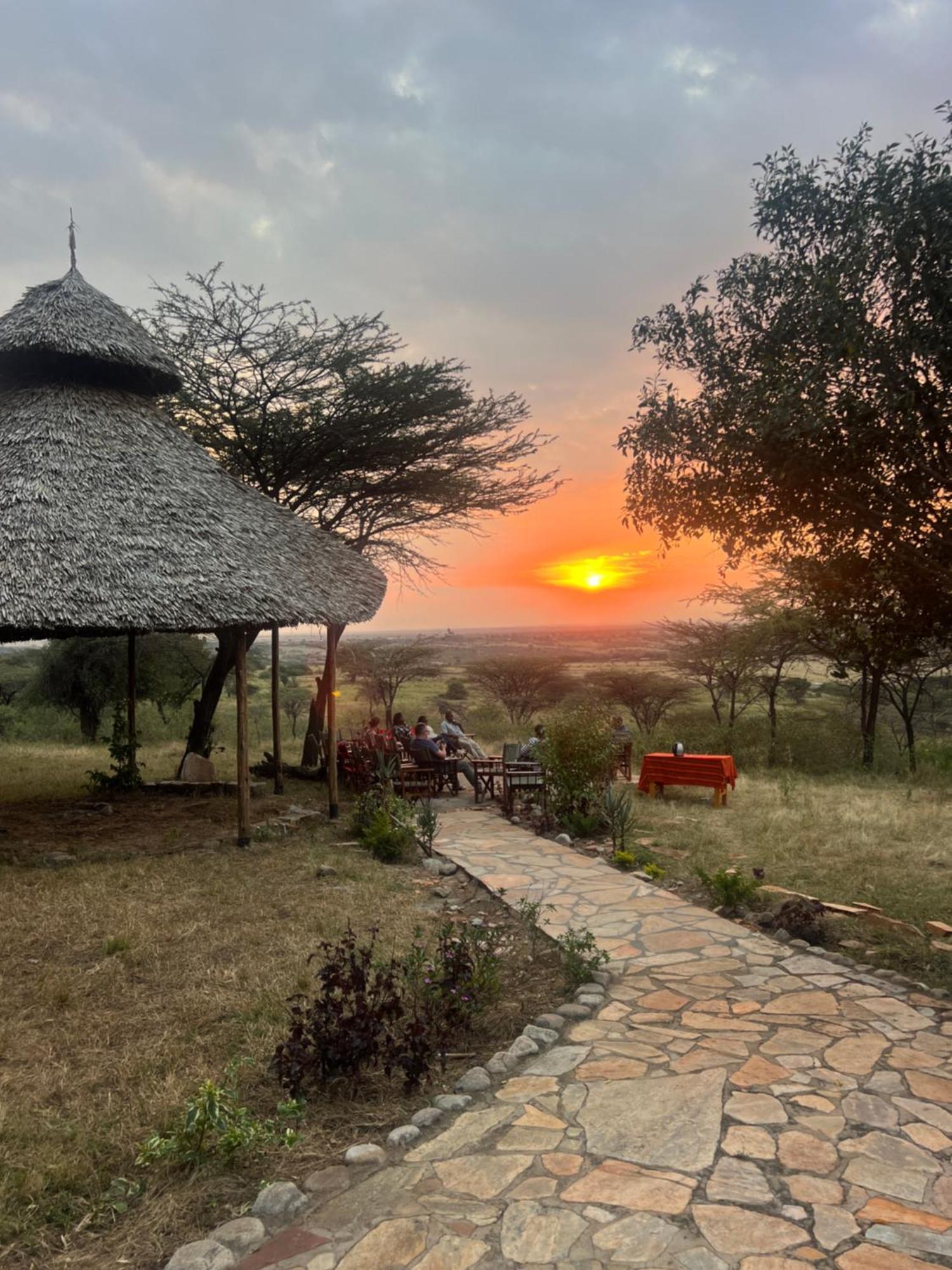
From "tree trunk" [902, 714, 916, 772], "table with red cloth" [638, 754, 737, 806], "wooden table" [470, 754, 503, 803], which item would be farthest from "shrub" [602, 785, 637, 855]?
"tree trunk" [902, 714, 916, 772]

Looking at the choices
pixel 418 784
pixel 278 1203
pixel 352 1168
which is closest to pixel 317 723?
pixel 418 784

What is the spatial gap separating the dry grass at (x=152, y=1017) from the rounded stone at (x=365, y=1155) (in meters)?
0.10

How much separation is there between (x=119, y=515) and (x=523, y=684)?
17431 mm

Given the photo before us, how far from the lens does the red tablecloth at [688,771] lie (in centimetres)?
1130

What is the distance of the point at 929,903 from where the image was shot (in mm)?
6566

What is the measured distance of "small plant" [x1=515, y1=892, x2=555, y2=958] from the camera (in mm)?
5414

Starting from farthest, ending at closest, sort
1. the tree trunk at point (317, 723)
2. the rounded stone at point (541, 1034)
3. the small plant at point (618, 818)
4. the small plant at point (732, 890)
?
1. the tree trunk at point (317, 723)
2. the small plant at point (618, 818)
3. the small plant at point (732, 890)
4. the rounded stone at point (541, 1034)

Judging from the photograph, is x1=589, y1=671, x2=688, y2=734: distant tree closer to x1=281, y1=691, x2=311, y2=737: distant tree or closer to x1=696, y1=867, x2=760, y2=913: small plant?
x1=281, y1=691, x2=311, y2=737: distant tree

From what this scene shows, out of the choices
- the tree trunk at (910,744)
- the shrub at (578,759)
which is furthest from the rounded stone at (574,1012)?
the tree trunk at (910,744)

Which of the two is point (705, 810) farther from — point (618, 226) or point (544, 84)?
point (544, 84)

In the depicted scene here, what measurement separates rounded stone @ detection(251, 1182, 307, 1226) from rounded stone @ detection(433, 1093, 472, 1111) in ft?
2.40

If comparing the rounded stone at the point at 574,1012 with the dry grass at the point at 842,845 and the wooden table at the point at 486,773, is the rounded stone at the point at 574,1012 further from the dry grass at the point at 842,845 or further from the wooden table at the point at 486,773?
the wooden table at the point at 486,773

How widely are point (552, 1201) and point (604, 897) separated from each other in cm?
382

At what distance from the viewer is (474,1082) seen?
3.51 meters
